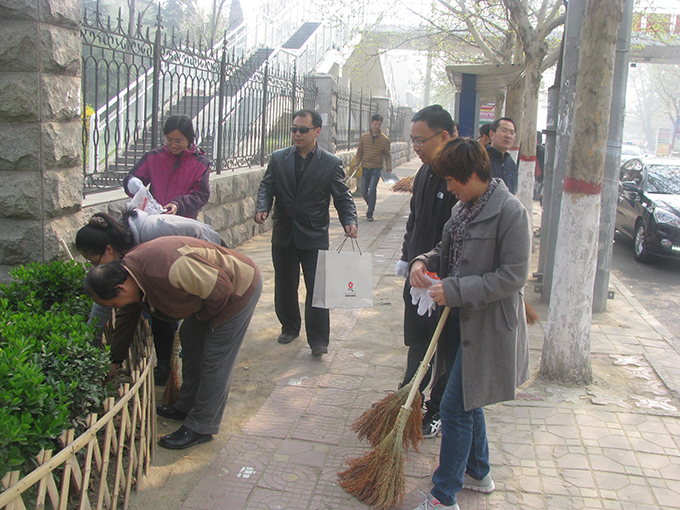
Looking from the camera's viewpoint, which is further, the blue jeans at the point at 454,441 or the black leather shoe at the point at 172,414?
the black leather shoe at the point at 172,414

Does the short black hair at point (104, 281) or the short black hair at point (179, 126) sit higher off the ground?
the short black hair at point (179, 126)

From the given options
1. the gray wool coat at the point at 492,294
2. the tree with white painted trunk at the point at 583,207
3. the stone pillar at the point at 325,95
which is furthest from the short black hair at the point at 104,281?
the stone pillar at the point at 325,95

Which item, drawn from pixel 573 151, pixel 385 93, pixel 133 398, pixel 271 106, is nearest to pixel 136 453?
pixel 133 398

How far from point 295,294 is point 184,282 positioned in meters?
2.21

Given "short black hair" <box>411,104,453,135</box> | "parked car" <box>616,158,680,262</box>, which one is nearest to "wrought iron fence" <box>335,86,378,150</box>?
"parked car" <box>616,158,680,262</box>

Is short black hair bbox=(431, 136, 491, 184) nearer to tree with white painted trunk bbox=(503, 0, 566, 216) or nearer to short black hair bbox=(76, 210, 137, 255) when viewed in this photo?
short black hair bbox=(76, 210, 137, 255)

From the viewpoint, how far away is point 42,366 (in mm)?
2363

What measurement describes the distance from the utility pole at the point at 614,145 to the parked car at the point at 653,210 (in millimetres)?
3443

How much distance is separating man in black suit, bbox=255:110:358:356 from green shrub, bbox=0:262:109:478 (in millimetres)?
1698

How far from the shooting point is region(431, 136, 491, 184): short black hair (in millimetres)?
2518

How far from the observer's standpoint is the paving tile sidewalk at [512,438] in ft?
9.48

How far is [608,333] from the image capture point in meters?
5.31

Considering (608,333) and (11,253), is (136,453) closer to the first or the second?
(11,253)

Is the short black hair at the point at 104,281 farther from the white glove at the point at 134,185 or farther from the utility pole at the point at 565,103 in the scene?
the utility pole at the point at 565,103
